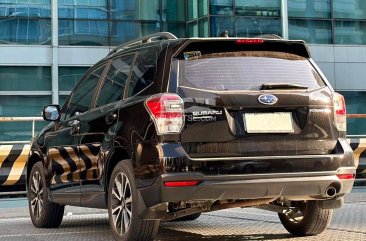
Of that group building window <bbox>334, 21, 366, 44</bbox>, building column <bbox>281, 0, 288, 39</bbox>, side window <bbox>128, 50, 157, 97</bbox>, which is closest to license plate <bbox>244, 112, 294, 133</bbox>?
side window <bbox>128, 50, 157, 97</bbox>

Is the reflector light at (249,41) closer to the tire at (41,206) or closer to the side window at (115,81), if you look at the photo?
the side window at (115,81)

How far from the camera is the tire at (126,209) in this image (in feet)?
18.0

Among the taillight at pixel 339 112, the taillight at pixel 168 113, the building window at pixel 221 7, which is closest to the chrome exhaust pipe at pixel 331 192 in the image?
the taillight at pixel 339 112

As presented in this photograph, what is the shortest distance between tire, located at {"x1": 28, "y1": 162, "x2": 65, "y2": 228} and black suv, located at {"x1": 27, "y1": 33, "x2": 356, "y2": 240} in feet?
5.32

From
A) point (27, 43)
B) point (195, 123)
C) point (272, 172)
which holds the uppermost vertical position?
point (27, 43)

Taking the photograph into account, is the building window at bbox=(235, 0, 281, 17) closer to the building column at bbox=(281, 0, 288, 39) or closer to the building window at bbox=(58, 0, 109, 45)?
the building column at bbox=(281, 0, 288, 39)

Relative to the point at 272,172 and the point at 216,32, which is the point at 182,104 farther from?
the point at 216,32

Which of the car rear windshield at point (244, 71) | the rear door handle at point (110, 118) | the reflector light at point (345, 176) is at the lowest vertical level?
the reflector light at point (345, 176)

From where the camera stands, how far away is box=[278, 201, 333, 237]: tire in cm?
639

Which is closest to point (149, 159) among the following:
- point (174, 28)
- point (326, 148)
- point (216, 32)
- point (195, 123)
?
point (195, 123)

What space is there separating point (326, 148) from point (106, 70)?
244 centimetres

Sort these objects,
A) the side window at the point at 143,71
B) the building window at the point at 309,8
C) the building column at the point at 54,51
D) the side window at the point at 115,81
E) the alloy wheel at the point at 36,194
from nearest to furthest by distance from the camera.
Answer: the side window at the point at 143,71 < the side window at the point at 115,81 < the alloy wheel at the point at 36,194 < the building column at the point at 54,51 < the building window at the point at 309,8

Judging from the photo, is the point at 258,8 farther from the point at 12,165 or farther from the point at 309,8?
the point at 12,165

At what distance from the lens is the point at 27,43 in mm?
25969
